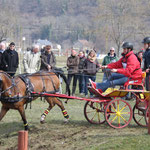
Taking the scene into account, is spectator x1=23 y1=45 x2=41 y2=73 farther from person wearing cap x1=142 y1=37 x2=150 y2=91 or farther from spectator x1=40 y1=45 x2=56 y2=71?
person wearing cap x1=142 y1=37 x2=150 y2=91

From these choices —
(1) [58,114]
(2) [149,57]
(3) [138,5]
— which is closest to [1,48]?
(1) [58,114]

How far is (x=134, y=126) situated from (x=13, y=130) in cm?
Result: 321

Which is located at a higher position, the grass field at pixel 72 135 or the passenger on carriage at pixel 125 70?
the passenger on carriage at pixel 125 70

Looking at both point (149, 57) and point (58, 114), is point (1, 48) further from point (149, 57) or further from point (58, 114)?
point (149, 57)

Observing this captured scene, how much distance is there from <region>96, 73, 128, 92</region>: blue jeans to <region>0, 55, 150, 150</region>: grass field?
1.08 m

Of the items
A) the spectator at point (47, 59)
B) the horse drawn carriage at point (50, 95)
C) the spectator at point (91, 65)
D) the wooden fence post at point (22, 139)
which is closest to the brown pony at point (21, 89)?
the horse drawn carriage at point (50, 95)

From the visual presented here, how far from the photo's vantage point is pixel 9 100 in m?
8.50

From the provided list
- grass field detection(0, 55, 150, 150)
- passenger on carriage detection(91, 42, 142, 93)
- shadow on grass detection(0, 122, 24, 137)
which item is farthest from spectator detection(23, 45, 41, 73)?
passenger on carriage detection(91, 42, 142, 93)

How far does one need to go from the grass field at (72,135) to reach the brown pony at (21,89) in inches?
16.4

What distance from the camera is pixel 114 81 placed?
9352mm

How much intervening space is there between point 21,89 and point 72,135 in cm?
170

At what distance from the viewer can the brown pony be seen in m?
8.48

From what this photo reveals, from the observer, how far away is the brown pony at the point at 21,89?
848cm

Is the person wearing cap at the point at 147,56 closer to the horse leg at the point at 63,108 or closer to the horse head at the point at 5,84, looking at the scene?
the horse leg at the point at 63,108
